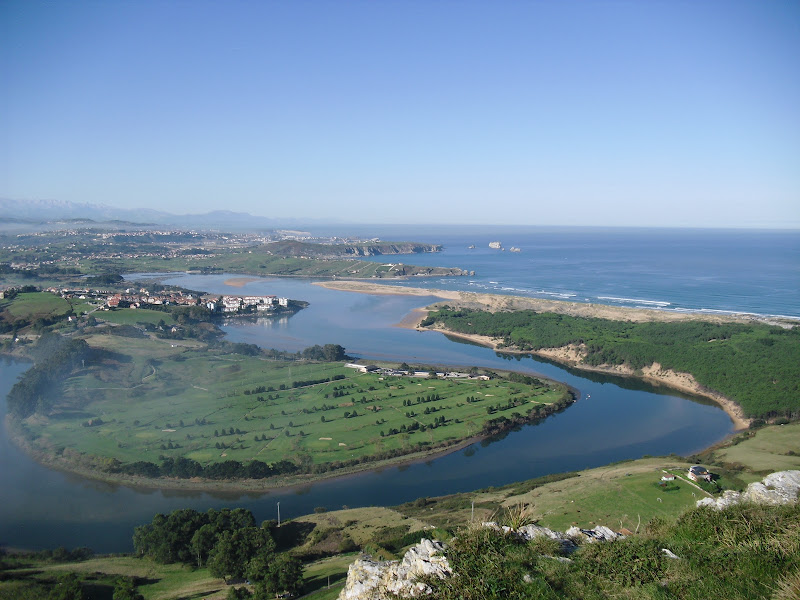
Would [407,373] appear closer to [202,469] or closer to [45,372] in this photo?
[202,469]

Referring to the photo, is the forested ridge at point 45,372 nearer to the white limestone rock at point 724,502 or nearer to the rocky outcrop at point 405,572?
the rocky outcrop at point 405,572

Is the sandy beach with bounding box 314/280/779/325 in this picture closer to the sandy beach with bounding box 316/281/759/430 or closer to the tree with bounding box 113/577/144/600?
the sandy beach with bounding box 316/281/759/430

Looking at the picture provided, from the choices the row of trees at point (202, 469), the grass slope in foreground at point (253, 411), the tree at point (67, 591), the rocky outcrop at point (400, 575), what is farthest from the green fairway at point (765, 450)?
the tree at point (67, 591)

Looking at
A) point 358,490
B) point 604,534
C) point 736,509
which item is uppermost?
point 736,509

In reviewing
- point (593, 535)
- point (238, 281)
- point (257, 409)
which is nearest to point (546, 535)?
point (593, 535)

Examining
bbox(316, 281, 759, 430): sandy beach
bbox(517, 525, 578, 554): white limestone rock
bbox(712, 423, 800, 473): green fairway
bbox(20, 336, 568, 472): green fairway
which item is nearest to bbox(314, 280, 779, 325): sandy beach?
bbox(316, 281, 759, 430): sandy beach

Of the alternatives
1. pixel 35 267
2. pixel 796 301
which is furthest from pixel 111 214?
pixel 796 301

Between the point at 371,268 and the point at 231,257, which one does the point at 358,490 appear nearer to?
the point at 371,268
